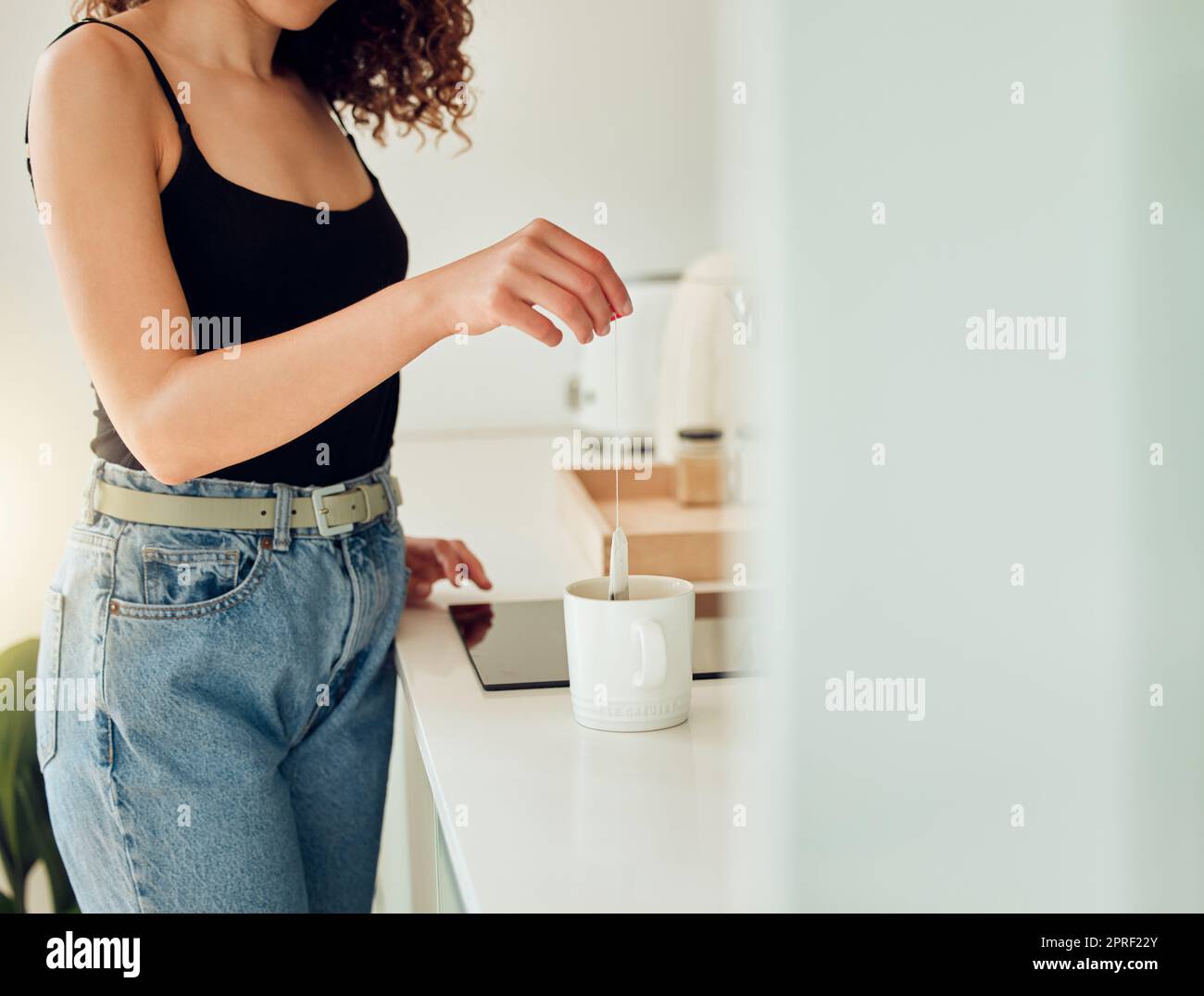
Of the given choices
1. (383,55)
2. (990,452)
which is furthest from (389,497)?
(990,452)

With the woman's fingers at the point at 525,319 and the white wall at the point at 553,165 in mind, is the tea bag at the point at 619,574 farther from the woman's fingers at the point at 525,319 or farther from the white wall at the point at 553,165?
the white wall at the point at 553,165

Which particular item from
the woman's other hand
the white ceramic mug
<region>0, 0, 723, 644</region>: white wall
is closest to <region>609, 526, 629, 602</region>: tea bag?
the white ceramic mug

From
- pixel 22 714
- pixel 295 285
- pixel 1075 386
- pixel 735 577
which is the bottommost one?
pixel 22 714

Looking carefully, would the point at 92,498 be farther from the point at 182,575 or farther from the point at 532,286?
the point at 532,286

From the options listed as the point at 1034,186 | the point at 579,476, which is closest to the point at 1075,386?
the point at 1034,186

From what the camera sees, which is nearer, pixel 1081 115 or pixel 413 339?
pixel 1081 115

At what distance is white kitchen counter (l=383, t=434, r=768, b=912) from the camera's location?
1.51 ft

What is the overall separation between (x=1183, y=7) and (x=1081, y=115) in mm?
21

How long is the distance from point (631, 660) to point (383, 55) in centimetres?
63

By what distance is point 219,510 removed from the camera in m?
0.69

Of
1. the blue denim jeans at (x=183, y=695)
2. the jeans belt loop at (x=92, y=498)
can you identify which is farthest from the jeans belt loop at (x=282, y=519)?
the jeans belt loop at (x=92, y=498)

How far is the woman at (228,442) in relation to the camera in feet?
1.99
